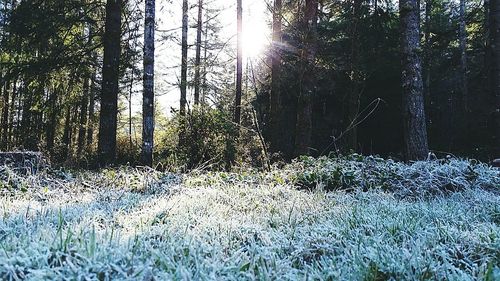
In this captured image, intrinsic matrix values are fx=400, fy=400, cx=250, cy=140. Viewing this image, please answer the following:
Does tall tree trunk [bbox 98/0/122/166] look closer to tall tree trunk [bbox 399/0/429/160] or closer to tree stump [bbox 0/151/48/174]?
Result: tree stump [bbox 0/151/48/174]

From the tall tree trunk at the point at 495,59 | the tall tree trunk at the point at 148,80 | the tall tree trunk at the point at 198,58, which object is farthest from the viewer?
the tall tree trunk at the point at 198,58

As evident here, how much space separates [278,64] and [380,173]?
27.4ft

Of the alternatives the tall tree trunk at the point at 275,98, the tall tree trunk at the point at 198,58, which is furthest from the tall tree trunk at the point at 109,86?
the tall tree trunk at the point at 198,58

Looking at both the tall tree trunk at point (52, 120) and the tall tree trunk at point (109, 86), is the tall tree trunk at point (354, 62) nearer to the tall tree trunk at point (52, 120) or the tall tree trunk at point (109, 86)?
the tall tree trunk at point (109, 86)

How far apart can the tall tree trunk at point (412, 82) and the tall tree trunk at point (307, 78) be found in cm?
223

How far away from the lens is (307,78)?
8.44 m

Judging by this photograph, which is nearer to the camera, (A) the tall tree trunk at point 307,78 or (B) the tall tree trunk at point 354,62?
(A) the tall tree trunk at point 307,78

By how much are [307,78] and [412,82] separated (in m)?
2.50

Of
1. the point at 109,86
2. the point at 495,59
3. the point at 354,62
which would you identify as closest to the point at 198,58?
the point at 354,62

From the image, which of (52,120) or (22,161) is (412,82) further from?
(52,120)

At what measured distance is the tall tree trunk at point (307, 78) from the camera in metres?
8.36

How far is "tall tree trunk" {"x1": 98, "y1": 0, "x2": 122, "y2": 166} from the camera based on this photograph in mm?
8211

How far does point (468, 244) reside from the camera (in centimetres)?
197

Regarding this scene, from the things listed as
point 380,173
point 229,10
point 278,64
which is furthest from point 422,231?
point 229,10
